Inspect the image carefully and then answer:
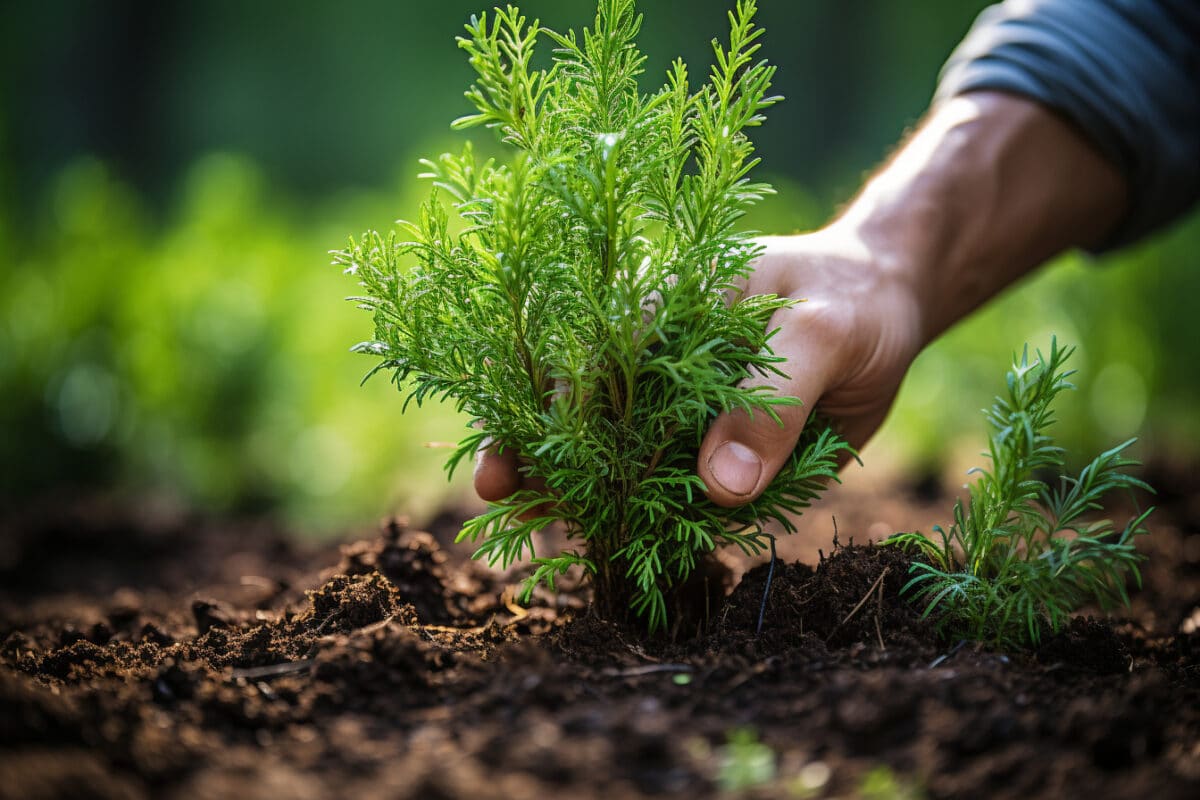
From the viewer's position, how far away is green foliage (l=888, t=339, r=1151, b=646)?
5.21 ft

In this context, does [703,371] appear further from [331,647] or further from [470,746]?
[331,647]

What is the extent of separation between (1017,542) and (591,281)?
0.89 meters

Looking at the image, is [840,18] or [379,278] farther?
[840,18]

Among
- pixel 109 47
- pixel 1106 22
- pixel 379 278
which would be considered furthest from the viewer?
pixel 109 47

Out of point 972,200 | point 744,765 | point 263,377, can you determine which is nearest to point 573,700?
point 744,765

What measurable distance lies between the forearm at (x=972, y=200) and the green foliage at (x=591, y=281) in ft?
3.12

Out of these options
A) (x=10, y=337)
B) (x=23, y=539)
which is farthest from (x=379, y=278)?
(x=10, y=337)

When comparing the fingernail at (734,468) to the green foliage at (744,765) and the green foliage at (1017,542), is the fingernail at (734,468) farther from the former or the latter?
the green foliage at (744,765)

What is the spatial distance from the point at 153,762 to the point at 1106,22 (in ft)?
10.4

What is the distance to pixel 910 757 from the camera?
1.13 metres

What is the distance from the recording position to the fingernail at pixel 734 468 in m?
1.62

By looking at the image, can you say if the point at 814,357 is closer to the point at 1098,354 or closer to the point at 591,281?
the point at 591,281

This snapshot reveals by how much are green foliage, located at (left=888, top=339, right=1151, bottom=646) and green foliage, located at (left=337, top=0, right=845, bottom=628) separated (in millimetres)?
312

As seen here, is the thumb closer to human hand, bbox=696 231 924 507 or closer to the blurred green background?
human hand, bbox=696 231 924 507
